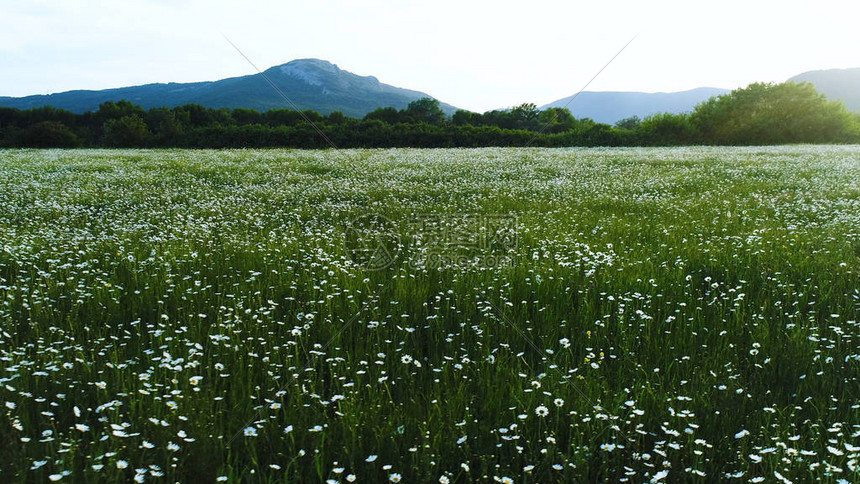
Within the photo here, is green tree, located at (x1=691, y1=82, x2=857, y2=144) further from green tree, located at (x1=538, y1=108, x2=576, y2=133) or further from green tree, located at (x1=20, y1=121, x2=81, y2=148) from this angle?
green tree, located at (x1=20, y1=121, x2=81, y2=148)

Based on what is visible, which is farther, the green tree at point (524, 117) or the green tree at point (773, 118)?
the green tree at point (524, 117)

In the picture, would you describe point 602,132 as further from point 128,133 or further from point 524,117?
point 128,133

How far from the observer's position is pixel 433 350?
13.1ft

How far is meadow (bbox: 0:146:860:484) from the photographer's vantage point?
263 cm

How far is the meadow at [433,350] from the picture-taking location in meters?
2.63

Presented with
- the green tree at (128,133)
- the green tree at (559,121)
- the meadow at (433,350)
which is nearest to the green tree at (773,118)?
the green tree at (559,121)

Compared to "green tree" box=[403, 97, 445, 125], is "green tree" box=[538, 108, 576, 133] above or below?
below

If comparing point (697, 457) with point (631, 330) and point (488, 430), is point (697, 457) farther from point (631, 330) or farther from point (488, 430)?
point (631, 330)

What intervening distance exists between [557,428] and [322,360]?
1783 mm

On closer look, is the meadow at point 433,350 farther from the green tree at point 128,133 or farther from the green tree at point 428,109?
the green tree at point 428,109

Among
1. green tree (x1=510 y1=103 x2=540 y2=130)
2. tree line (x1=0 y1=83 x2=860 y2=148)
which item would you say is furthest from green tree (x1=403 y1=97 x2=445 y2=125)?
tree line (x1=0 y1=83 x2=860 y2=148)

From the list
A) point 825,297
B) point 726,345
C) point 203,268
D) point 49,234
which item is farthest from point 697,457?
point 49,234

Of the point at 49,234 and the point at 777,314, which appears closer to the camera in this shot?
the point at 777,314

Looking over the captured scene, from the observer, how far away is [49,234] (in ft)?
23.7
